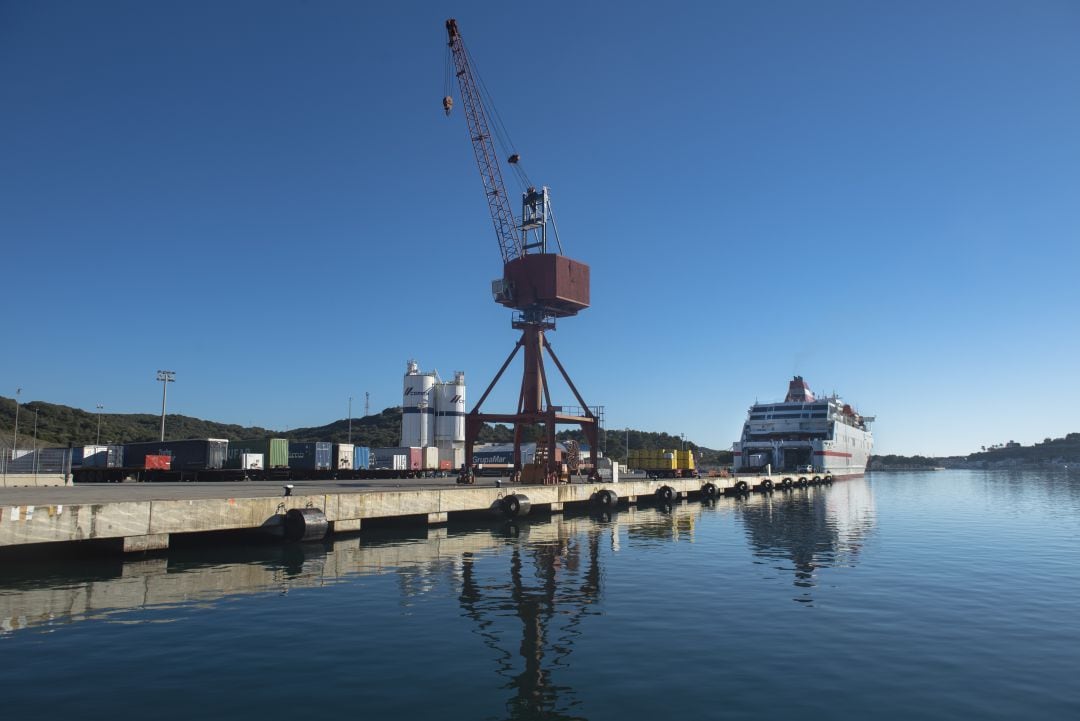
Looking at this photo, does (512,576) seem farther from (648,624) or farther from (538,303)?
(538,303)

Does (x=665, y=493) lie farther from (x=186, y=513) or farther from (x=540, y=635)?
(x=540, y=635)

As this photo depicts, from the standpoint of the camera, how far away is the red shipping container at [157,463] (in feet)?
224

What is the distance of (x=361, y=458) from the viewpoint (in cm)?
8600

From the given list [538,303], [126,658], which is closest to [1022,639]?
[126,658]

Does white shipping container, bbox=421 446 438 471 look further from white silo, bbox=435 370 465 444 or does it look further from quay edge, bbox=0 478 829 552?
quay edge, bbox=0 478 829 552

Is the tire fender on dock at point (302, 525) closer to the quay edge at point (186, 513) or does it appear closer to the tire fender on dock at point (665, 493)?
the quay edge at point (186, 513)

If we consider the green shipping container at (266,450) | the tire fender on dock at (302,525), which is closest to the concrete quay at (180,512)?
the tire fender on dock at (302,525)

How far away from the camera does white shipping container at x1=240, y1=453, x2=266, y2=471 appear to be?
72.9m

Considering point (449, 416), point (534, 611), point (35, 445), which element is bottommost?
point (534, 611)

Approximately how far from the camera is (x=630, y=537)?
36312 millimetres

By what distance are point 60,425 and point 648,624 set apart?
168 m

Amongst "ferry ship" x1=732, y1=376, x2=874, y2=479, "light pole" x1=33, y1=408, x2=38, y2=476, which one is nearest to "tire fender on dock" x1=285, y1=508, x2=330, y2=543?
"light pole" x1=33, y1=408, x2=38, y2=476

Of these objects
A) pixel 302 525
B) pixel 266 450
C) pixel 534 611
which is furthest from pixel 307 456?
pixel 534 611

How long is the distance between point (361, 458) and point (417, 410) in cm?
2538
